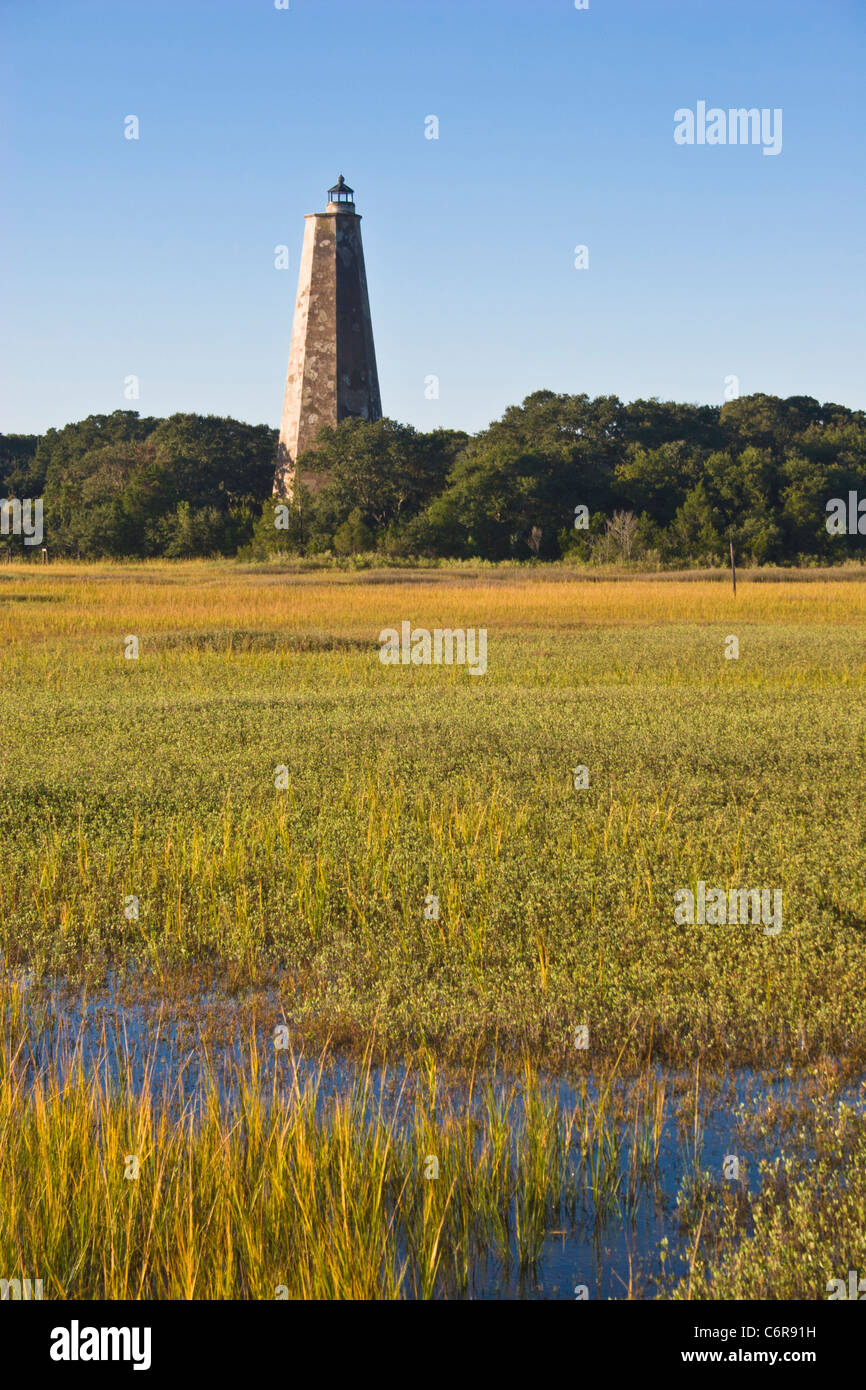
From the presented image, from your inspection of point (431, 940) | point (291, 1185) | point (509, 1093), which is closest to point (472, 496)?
point (431, 940)

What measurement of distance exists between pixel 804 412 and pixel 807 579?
3250 cm

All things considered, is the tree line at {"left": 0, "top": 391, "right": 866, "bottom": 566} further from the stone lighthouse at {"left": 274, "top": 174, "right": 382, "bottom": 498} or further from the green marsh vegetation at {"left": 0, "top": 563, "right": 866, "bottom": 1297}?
the green marsh vegetation at {"left": 0, "top": 563, "right": 866, "bottom": 1297}

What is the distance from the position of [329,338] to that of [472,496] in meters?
9.26

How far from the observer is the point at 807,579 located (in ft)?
124

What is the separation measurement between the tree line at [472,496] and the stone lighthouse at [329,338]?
67.6 inches

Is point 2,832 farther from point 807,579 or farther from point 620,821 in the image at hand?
point 807,579

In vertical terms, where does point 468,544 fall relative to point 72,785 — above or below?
above

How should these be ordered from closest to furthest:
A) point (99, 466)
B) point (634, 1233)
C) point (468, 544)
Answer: point (634, 1233), point (468, 544), point (99, 466)

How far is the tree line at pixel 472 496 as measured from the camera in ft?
147

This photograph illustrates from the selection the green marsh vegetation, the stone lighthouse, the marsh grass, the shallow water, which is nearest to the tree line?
the stone lighthouse

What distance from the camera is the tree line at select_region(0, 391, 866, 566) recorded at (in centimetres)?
4484

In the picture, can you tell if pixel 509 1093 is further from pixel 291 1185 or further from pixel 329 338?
pixel 329 338

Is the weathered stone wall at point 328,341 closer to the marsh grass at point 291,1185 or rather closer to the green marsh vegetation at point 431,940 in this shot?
the green marsh vegetation at point 431,940
